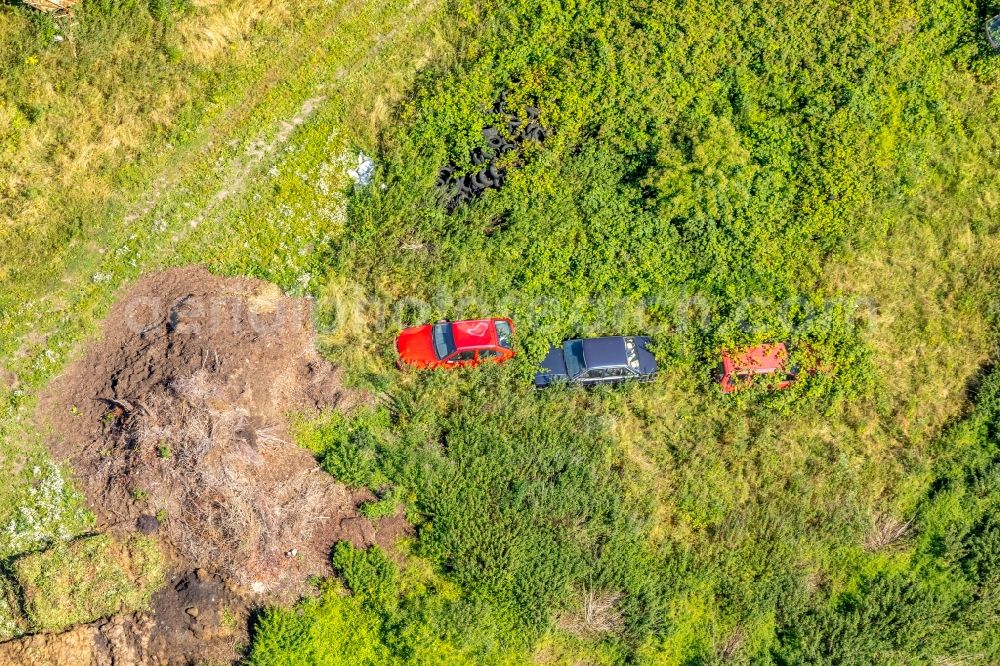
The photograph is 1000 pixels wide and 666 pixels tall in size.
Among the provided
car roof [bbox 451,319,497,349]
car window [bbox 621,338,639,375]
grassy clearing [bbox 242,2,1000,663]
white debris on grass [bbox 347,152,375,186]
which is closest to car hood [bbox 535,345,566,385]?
grassy clearing [bbox 242,2,1000,663]

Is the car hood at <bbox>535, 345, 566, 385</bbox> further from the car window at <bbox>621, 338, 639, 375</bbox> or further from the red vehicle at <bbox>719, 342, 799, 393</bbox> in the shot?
the red vehicle at <bbox>719, 342, 799, 393</bbox>

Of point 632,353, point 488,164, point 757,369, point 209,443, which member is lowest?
point 757,369

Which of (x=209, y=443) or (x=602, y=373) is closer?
(x=209, y=443)

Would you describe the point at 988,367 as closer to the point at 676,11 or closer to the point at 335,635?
the point at 676,11

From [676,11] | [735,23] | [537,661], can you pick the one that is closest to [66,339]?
[537,661]

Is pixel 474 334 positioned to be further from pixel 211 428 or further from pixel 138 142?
pixel 138 142

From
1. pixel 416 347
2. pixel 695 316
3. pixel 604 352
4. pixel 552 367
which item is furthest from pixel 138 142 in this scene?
pixel 695 316

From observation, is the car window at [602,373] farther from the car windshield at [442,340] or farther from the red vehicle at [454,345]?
the car windshield at [442,340]

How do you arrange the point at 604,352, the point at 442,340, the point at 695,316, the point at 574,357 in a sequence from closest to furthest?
the point at 442,340 < the point at 604,352 < the point at 574,357 < the point at 695,316
